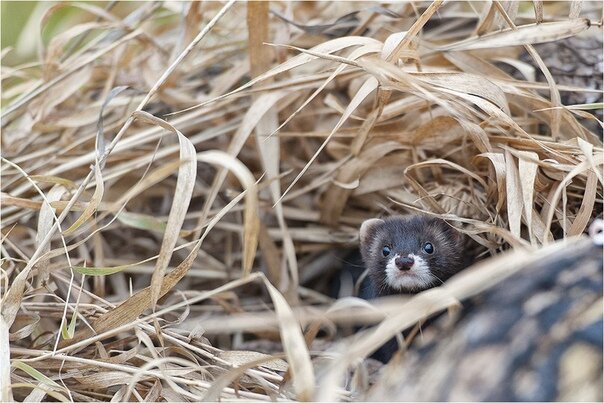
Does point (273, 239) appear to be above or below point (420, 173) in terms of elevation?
below

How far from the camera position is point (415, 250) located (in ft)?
11.2

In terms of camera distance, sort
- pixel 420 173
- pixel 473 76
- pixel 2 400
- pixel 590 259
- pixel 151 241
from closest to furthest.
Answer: pixel 590 259
pixel 2 400
pixel 473 76
pixel 420 173
pixel 151 241

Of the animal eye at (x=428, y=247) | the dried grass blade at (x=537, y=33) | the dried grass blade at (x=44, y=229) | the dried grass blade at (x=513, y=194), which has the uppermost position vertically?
the dried grass blade at (x=537, y=33)

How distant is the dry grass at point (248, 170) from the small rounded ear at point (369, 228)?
18 cm

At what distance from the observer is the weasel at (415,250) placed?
11.0ft

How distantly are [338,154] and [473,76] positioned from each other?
108cm

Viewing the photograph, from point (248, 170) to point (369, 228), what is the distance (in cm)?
71

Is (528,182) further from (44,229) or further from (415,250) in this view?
(44,229)

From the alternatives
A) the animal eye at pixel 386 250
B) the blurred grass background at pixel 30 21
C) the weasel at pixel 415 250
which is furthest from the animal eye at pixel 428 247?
the blurred grass background at pixel 30 21

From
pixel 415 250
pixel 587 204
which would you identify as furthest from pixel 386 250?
pixel 587 204

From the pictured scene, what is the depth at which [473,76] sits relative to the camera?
294 cm

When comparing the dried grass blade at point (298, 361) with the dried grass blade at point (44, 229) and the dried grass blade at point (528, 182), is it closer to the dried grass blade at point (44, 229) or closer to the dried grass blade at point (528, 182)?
the dried grass blade at point (528, 182)

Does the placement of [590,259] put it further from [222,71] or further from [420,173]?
[222,71]

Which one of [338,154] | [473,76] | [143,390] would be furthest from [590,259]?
[338,154]
